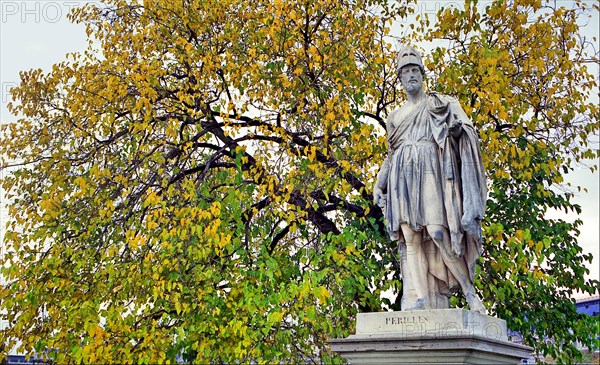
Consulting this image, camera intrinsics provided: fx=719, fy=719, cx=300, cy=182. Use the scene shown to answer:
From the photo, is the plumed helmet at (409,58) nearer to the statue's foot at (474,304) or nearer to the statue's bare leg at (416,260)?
the statue's bare leg at (416,260)

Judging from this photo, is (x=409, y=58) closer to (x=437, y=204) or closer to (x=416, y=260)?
(x=437, y=204)

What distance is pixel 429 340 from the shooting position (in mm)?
5555

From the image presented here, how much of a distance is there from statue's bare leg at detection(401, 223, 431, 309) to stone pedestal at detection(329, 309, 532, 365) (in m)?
0.38

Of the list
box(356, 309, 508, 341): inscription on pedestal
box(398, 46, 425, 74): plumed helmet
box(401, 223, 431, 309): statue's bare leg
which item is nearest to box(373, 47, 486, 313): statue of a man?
box(401, 223, 431, 309): statue's bare leg

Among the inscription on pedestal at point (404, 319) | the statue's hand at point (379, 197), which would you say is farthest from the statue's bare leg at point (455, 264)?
the statue's hand at point (379, 197)

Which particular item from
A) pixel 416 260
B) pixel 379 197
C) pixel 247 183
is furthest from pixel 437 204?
pixel 247 183

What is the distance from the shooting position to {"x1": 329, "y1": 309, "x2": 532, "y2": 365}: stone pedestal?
5.51 meters

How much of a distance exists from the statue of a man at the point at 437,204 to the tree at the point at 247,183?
11.2ft

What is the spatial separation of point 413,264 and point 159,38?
7460 mm

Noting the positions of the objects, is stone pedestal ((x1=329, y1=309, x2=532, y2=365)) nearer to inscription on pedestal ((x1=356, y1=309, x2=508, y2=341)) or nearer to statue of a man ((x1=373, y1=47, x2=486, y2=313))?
inscription on pedestal ((x1=356, y1=309, x2=508, y2=341))

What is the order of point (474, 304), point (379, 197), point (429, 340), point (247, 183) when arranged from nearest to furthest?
1. point (429, 340)
2. point (474, 304)
3. point (379, 197)
4. point (247, 183)

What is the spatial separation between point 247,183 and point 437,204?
5786 millimetres

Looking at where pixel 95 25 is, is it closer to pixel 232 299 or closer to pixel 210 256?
pixel 210 256

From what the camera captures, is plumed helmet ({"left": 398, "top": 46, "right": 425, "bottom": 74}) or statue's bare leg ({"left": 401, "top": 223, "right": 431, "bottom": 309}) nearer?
statue's bare leg ({"left": 401, "top": 223, "right": 431, "bottom": 309})
